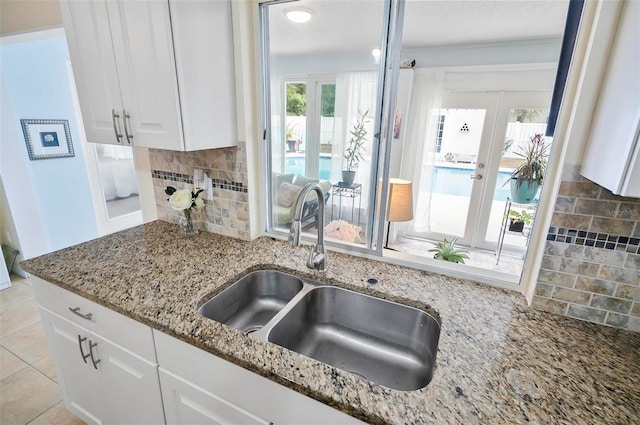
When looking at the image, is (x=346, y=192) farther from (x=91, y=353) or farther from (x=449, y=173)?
(x=449, y=173)

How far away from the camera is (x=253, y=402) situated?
864 mm

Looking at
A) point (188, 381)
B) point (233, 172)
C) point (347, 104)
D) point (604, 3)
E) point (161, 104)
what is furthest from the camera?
point (347, 104)

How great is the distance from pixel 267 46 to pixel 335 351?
1398 mm

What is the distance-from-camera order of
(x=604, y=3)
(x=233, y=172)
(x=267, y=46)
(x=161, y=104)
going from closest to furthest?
(x=604, y=3) < (x=161, y=104) < (x=267, y=46) < (x=233, y=172)

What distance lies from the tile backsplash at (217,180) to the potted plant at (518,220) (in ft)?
9.03

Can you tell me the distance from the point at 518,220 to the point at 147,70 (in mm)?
3412

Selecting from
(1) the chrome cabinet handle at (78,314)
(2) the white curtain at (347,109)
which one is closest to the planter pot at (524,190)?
(2) the white curtain at (347,109)

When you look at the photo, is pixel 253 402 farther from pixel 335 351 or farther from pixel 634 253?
pixel 634 253

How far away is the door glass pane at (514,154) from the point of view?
3383 millimetres

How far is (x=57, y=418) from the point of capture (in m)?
1.60

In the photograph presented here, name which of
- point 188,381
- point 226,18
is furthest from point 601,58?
point 188,381

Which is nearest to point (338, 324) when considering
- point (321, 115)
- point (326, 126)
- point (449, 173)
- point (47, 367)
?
point (321, 115)

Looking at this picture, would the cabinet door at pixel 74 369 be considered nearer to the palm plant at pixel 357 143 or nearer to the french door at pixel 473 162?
the palm plant at pixel 357 143

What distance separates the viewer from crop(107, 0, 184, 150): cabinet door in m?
1.11
